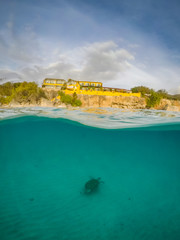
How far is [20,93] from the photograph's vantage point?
1139 inches

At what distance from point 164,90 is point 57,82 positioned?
168ft

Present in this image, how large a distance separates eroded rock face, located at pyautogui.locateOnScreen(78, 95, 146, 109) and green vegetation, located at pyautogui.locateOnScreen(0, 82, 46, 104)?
1736 cm

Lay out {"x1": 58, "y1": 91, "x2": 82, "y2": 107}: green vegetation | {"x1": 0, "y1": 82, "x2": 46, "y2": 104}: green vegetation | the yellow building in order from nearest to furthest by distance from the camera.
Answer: {"x1": 0, "y1": 82, "x2": 46, "y2": 104}: green vegetation < {"x1": 58, "y1": 91, "x2": 82, "y2": 107}: green vegetation < the yellow building

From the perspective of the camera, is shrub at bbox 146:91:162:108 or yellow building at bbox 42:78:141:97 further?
yellow building at bbox 42:78:141:97

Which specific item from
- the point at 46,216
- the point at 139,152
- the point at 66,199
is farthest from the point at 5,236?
the point at 139,152

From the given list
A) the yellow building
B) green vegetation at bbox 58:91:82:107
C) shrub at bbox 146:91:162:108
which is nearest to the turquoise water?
green vegetation at bbox 58:91:82:107

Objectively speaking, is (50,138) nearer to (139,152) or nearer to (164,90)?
(139,152)

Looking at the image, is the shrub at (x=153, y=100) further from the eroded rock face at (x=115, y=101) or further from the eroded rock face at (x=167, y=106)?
the eroded rock face at (x=167, y=106)

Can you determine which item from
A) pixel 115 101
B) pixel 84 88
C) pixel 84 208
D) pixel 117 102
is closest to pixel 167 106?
pixel 117 102

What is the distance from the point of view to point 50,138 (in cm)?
1459

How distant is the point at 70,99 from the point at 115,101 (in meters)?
17.8

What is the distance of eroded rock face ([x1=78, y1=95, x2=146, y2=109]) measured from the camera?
44.9 metres

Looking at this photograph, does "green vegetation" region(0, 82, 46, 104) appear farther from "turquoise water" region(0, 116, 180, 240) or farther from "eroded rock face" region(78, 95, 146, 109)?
"turquoise water" region(0, 116, 180, 240)

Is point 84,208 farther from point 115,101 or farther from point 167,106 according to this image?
point 167,106
